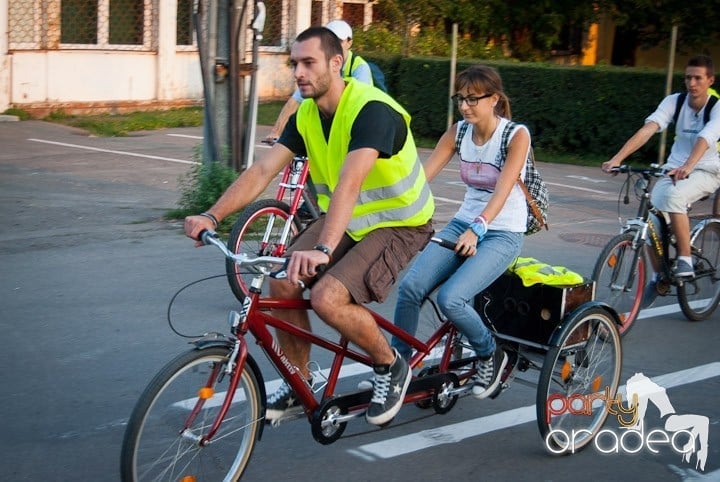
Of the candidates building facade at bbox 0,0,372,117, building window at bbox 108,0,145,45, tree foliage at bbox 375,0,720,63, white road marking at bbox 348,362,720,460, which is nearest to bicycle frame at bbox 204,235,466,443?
white road marking at bbox 348,362,720,460

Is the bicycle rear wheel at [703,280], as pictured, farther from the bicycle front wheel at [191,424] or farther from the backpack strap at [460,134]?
the bicycle front wheel at [191,424]

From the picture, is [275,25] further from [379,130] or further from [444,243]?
[379,130]

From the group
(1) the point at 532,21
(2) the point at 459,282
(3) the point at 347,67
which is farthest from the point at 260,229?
(1) the point at 532,21

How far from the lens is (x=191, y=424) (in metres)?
4.14

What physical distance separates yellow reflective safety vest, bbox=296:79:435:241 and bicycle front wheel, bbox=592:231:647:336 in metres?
2.48

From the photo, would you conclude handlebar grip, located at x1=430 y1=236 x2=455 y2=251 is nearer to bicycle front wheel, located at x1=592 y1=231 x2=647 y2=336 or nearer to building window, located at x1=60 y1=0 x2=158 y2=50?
bicycle front wheel, located at x1=592 y1=231 x2=647 y2=336

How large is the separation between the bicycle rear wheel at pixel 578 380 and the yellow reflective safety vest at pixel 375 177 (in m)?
0.95

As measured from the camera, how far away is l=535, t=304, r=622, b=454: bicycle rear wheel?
5.05 m

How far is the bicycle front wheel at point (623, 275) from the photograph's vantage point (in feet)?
22.8

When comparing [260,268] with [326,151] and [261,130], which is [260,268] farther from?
[261,130]

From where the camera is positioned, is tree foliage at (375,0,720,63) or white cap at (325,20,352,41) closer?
white cap at (325,20,352,41)

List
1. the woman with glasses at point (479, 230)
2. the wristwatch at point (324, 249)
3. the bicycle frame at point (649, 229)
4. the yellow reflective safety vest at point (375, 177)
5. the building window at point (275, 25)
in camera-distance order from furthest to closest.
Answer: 1. the building window at point (275, 25)
2. the bicycle frame at point (649, 229)
3. the woman with glasses at point (479, 230)
4. the yellow reflective safety vest at point (375, 177)
5. the wristwatch at point (324, 249)

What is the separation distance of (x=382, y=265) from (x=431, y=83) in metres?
14.1

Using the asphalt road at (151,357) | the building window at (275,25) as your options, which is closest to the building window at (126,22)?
the building window at (275,25)
